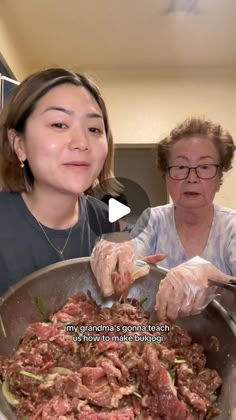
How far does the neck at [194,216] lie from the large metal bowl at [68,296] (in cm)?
10

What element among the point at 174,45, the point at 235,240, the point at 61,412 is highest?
the point at 174,45

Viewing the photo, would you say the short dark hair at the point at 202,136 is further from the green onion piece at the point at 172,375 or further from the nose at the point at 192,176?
the green onion piece at the point at 172,375

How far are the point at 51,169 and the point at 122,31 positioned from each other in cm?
25

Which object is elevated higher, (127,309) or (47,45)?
(47,45)

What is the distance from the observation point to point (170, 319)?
0.59m

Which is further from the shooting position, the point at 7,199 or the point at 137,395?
the point at 7,199

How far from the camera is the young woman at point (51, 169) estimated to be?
59cm

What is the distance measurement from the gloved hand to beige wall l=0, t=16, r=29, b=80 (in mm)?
303

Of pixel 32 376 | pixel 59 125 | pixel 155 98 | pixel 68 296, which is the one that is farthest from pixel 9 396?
pixel 155 98

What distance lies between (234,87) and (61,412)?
524 mm

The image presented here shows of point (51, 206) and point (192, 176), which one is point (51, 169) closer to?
→ point (51, 206)

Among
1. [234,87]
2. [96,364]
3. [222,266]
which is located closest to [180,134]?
[234,87]

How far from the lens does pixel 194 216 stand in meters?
0.63

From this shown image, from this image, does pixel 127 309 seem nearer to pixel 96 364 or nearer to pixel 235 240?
pixel 96 364
